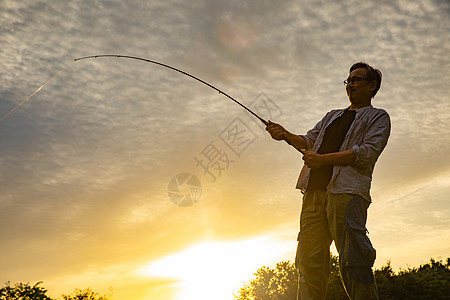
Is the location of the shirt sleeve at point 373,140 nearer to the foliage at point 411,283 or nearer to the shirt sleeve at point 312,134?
the shirt sleeve at point 312,134

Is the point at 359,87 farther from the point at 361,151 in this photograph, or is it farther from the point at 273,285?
the point at 273,285

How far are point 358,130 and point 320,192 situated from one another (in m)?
0.72

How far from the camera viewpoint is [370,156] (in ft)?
13.0

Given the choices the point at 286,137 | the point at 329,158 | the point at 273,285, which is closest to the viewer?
the point at 329,158

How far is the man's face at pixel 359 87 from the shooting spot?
432 cm

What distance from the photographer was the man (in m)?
3.71

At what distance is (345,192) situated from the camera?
12.7 ft

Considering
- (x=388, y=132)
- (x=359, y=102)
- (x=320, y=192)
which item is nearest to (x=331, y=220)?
(x=320, y=192)

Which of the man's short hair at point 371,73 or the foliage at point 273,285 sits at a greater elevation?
the foliage at point 273,285

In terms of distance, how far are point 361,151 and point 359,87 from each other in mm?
778

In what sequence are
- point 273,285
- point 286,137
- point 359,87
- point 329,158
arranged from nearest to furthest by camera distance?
point 329,158 < point 359,87 < point 286,137 < point 273,285

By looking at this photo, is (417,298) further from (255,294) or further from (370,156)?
(370,156)

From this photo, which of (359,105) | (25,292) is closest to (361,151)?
(359,105)

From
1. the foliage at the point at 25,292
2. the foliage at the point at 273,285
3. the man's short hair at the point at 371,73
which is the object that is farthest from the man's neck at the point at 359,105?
the foliage at the point at 273,285
